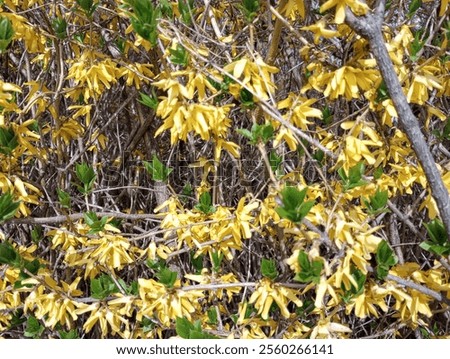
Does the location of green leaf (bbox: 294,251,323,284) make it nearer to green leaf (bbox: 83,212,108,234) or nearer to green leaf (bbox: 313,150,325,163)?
green leaf (bbox: 313,150,325,163)

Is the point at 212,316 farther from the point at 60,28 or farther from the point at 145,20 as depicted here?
the point at 60,28

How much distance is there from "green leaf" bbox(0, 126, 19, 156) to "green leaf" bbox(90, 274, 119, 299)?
507mm

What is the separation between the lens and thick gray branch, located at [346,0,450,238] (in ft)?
4.08

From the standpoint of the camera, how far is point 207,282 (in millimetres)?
1745

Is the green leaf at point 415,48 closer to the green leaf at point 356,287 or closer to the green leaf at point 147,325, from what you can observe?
the green leaf at point 356,287

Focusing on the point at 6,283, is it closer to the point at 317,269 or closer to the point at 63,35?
the point at 63,35

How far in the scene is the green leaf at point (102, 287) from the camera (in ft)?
5.50

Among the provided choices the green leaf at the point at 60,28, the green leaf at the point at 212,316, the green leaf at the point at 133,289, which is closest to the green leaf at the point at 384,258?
the green leaf at the point at 212,316

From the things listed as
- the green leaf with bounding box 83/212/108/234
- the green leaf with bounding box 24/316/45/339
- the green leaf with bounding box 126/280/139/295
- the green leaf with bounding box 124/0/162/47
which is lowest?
the green leaf with bounding box 24/316/45/339

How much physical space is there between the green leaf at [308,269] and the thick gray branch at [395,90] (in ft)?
1.12

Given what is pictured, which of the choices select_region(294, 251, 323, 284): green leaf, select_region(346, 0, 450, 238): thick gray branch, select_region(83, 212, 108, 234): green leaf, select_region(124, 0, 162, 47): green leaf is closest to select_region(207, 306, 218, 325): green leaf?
select_region(83, 212, 108, 234): green leaf

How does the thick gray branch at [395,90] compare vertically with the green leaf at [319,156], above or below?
above

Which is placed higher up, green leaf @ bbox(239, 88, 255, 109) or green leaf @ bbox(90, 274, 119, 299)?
green leaf @ bbox(239, 88, 255, 109)
